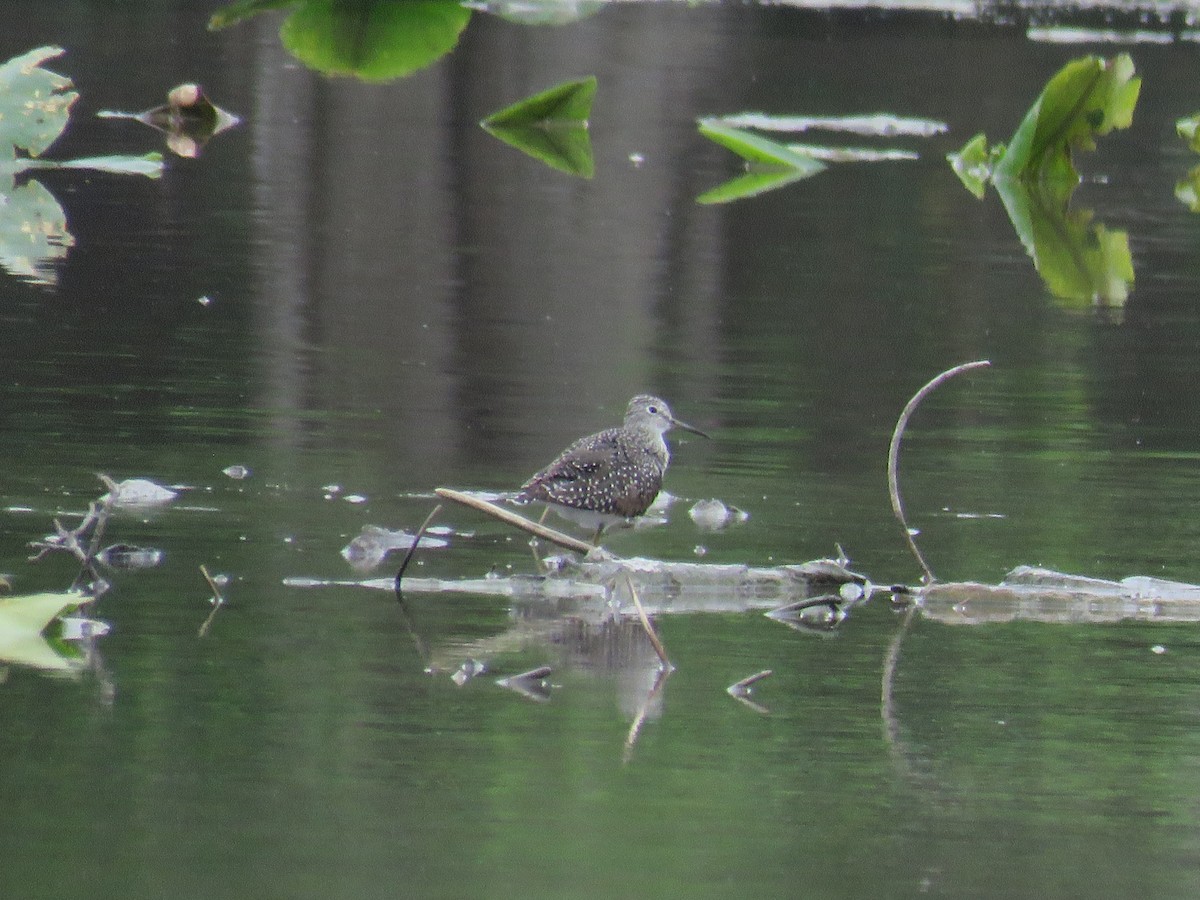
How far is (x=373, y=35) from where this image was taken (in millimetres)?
13875

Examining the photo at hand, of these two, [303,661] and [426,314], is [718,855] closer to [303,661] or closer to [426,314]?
[303,661]

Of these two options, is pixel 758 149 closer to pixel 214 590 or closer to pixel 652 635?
pixel 214 590

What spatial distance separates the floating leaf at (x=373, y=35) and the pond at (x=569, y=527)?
263 mm

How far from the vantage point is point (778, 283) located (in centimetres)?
1296

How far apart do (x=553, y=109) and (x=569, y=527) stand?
12.4m

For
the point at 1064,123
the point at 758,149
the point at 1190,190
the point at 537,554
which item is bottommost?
the point at 537,554

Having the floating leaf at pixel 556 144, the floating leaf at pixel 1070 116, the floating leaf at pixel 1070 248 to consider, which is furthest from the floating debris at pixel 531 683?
the floating leaf at pixel 556 144

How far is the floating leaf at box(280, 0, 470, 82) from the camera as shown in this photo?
37.8ft

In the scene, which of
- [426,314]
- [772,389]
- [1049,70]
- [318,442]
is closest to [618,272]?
[426,314]

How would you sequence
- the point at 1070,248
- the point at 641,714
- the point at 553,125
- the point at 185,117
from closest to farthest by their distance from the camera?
the point at 641,714 → the point at 1070,248 → the point at 185,117 → the point at 553,125

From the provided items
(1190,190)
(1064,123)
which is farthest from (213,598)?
(1190,190)

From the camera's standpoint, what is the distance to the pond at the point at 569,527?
4.64 m

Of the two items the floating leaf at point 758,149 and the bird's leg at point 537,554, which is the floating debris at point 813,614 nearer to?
the bird's leg at point 537,554

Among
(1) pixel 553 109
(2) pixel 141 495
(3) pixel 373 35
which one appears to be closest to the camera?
(2) pixel 141 495
